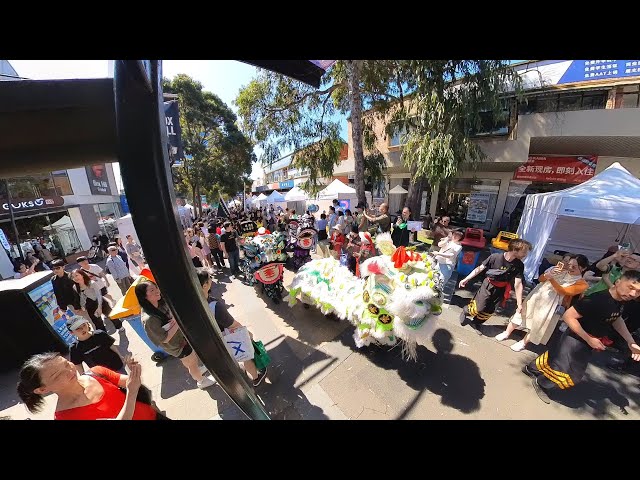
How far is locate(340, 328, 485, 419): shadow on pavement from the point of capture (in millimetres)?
2795

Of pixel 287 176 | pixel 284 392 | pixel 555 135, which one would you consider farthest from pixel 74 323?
pixel 287 176

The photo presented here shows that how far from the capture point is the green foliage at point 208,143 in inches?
607

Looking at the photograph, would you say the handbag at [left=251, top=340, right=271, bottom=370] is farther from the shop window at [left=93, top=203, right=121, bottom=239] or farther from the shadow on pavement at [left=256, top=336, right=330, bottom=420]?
the shop window at [left=93, top=203, right=121, bottom=239]

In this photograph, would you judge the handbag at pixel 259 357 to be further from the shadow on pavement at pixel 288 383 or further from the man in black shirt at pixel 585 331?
the man in black shirt at pixel 585 331

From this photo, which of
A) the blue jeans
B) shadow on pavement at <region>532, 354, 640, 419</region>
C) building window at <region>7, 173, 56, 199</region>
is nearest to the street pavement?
shadow on pavement at <region>532, 354, 640, 419</region>

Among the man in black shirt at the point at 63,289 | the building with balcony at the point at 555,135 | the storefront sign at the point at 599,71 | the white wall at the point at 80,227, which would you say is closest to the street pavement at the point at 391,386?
the man in black shirt at the point at 63,289

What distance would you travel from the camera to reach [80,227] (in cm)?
1341

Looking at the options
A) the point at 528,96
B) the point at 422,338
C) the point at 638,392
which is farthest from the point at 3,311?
the point at 528,96

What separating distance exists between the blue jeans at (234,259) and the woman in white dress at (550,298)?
6.75m

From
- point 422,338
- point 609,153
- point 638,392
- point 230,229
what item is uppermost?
point 609,153

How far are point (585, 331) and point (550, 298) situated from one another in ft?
3.00

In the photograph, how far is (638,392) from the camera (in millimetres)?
2828
